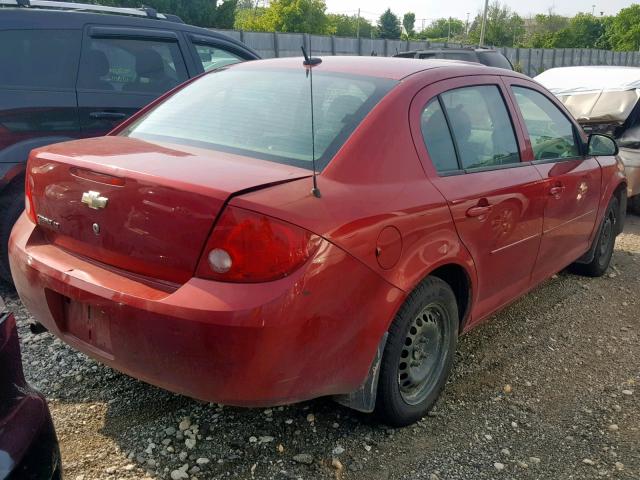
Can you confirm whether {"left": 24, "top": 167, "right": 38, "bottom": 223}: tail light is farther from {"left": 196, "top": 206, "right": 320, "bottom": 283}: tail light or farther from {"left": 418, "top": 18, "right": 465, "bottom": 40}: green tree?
{"left": 418, "top": 18, "right": 465, "bottom": 40}: green tree

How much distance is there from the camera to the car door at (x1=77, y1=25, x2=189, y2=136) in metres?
4.48

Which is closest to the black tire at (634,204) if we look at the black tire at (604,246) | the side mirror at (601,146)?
the black tire at (604,246)

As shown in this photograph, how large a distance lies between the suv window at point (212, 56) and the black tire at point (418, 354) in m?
3.41

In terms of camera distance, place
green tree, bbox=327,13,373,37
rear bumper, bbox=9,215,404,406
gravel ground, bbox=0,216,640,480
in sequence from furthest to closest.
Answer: green tree, bbox=327,13,373,37
gravel ground, bbox=0,216,640,480
rear bumper, bbox=9,215,404,406

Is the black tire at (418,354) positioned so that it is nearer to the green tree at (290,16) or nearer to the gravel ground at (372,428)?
the gravel ground at (372,428)

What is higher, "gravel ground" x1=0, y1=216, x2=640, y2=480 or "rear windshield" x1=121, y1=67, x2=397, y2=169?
"rear windshield" x1=121, y1=67, x2=397, y2=169

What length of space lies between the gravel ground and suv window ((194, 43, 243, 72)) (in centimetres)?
285

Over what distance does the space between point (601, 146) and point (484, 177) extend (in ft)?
6.05

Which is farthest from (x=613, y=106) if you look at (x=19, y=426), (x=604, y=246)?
(x=19, y=426)

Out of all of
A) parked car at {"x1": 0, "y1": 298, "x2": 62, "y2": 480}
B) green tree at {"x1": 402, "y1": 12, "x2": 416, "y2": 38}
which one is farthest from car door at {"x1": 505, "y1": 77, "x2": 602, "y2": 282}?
green tree at {"x1": 402, "y1": 12, "x2": 416, "y2": 38}

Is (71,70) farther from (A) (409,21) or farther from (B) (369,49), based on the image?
(A) (409,21)

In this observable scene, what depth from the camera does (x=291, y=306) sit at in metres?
2.13

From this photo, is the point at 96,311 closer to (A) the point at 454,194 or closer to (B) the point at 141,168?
(B) the point at 141,168

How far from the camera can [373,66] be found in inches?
123
